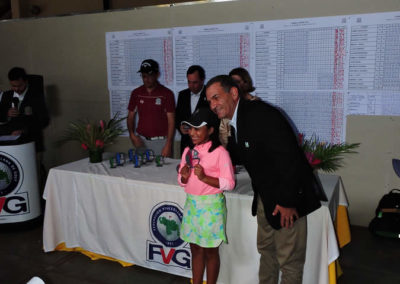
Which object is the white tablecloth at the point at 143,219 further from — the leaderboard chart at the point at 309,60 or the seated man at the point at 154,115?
the leaderboard chart at the point at 309,60

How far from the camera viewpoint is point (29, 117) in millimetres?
3682

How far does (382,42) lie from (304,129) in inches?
40.9

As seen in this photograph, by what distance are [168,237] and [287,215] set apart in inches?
40.7

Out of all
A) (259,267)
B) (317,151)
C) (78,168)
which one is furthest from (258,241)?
(78,168)

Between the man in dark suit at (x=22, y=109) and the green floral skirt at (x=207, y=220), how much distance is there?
222 centimetres

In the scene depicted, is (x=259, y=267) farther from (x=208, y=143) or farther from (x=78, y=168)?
(x=78, y=168)

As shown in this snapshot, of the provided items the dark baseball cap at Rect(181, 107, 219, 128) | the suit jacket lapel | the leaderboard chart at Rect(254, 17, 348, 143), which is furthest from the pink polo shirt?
the leaderboard chart at Rect(254, 17, 348, 143)

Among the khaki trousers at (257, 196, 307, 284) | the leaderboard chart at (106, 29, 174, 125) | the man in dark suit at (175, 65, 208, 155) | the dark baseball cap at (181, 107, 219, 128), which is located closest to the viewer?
the khaki trousers at (257, 196, 307, 284)

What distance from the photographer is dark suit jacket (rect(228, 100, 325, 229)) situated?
67.4 inches

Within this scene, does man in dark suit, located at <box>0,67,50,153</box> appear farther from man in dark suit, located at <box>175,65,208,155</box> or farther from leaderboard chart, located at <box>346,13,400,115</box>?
leaderboard chart, located at <box>346,13,400,115</box>

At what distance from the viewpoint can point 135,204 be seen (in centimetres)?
266

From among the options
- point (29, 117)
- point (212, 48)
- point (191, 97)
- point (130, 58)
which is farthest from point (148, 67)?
point (29, 117)

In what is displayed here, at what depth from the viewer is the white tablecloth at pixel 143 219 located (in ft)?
7.07

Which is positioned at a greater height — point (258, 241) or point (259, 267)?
point (258, 241)
